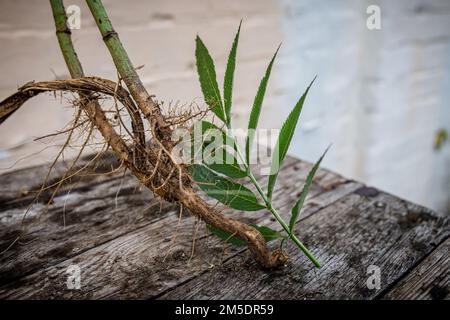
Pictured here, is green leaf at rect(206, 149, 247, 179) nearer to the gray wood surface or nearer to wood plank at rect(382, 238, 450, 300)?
the gray wood surface

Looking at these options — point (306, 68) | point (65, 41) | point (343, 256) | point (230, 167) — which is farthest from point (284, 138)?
point (306, 68)

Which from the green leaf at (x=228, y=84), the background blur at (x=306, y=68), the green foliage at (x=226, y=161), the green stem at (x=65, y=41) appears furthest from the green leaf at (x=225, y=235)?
the background blur at (x=306, y=68)

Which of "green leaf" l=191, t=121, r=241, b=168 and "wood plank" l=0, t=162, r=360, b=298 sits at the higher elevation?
"green leaf" l=191, t=121, r=241, b=168

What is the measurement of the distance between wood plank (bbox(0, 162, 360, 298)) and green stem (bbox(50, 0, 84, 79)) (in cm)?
24

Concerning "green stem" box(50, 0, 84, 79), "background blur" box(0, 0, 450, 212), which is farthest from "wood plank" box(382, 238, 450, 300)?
"background blur" box(0, 0, 450, 212)

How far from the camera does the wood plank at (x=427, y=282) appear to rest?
0.43 meters

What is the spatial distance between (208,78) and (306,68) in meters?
1.02

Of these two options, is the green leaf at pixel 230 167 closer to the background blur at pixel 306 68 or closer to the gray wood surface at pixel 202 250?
the gray wood surface at pixel 202 250

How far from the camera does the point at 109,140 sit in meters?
0.47

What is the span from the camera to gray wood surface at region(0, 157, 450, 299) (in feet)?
1.46

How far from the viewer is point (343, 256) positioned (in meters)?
0.51

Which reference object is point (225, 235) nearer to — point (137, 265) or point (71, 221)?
point (137, 265)

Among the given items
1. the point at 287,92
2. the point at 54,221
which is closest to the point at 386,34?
the point at 287,92

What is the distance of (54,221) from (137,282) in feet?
0.74
